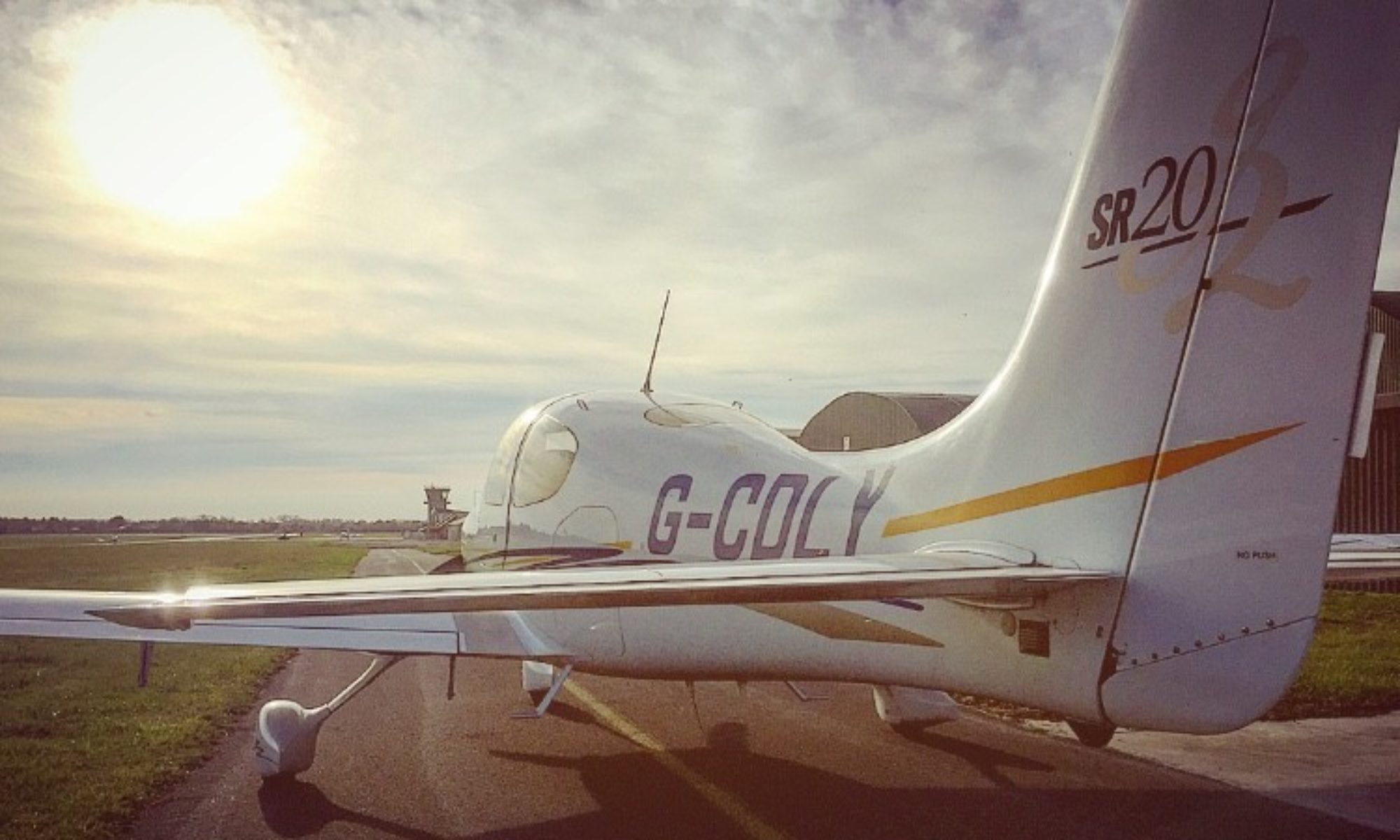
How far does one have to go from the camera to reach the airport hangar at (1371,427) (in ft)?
67.6

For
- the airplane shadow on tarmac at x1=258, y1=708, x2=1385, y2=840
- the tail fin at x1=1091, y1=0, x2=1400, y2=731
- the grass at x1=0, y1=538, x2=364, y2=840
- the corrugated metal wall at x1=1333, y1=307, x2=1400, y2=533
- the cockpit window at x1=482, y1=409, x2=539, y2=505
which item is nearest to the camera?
the tail fin at x1=1091, y1=0, x2=1400, y2=731

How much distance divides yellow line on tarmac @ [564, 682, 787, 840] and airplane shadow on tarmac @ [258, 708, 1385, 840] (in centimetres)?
4

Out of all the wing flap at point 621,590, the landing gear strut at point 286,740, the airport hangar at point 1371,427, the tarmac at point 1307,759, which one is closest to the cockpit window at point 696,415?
the landing gear strut at point 286,740

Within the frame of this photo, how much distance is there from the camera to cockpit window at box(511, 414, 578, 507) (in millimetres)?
8445

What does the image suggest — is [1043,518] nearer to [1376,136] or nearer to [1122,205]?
[1122,205]

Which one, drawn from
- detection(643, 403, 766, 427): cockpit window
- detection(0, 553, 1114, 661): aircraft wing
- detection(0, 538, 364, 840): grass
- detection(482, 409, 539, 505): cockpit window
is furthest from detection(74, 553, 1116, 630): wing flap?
detection(482, 409, 539, 505): cockpit window

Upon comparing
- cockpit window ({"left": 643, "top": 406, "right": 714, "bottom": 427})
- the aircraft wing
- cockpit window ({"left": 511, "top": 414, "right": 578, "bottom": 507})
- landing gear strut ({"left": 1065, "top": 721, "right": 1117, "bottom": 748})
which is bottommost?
landing gear strut ({"left": 1065, "top": 721, "right": 1117, "bottom": 748})

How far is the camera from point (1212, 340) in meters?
4.14

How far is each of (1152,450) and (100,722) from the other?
9877 millimetres

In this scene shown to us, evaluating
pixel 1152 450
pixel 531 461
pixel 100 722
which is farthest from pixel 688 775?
pixel 100 722

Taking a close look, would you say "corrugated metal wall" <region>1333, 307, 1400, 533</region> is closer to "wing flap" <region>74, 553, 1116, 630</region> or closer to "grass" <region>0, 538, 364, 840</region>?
"wing flap" <region>74, 553, 1116, 630</region>

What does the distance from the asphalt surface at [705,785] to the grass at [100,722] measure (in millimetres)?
354

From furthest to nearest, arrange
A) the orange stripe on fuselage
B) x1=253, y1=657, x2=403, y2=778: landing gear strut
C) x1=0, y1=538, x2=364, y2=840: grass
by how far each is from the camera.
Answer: x1=253, y1=657, x2=403, y2=778: landing gear strut → x1=0, y1=538, x2=364, y2=840: grass → the orange stripe on fuselage

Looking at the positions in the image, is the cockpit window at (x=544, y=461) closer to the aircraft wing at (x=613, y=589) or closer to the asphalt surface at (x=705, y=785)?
the asphalt surface at (x=705, y=785)
